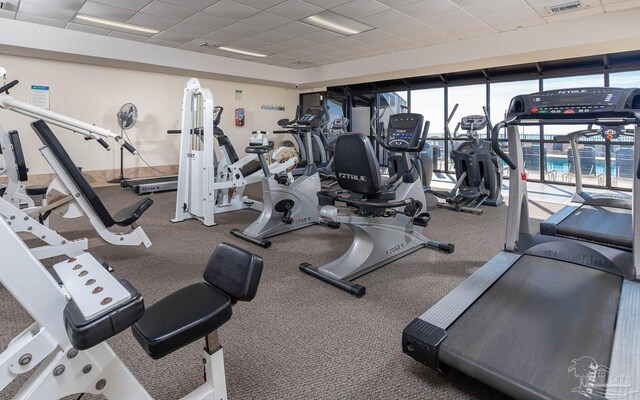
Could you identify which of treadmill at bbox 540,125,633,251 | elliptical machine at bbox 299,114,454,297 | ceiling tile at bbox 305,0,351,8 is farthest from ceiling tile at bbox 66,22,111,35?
treadmill at bbox 540,125,633,251

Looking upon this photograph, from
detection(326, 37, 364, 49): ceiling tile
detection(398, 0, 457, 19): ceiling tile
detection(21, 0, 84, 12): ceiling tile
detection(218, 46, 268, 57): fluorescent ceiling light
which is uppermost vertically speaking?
detection(218, 46, 268, 57): fluorescent ceiling light

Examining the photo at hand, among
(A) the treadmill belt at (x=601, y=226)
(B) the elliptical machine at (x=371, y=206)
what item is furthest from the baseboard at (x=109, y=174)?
(A) the treadmill belt at (x=601, y=226)

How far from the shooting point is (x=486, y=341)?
1632 mm

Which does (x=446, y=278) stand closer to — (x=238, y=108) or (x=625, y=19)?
(x=625, y=19)

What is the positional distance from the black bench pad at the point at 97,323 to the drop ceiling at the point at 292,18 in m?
4.98

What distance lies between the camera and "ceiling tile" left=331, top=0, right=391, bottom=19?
495 centimetres

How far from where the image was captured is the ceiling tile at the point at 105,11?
5.06 meters

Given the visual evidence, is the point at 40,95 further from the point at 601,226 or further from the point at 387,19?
the point at 601,226

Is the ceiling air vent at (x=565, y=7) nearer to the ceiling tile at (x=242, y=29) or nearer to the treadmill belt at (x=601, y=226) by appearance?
the treadmill belt at (x=601, y=226)

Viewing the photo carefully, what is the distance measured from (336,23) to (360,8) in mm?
806

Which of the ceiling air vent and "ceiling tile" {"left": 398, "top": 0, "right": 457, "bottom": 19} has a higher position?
"ceiling tile" {"left": 398, "top": 0, "right": 457, "bottom": 19}

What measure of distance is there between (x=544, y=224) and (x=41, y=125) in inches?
167

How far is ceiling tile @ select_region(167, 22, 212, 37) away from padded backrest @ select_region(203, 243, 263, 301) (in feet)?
19.1

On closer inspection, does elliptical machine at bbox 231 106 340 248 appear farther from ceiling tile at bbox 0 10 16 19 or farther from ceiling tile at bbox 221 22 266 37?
ceiling tile at bbox 0 10 16 19
